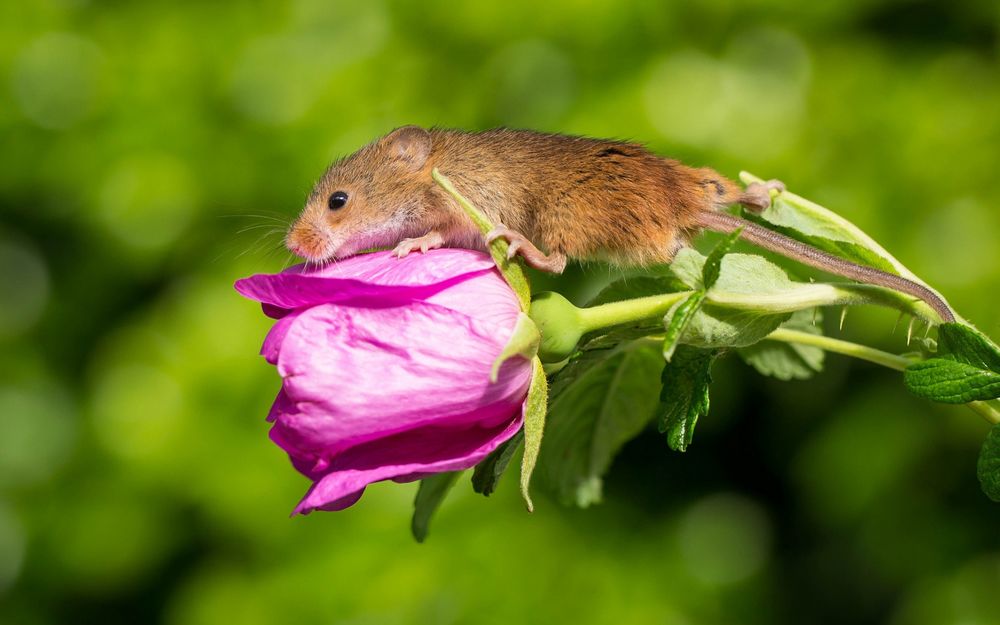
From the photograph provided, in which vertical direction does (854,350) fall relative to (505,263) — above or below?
below

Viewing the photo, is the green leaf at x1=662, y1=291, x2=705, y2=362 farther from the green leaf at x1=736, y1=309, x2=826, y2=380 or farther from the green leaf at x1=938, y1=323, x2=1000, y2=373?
the green leaf at x1=736, y1=309, x2=826, y2=380

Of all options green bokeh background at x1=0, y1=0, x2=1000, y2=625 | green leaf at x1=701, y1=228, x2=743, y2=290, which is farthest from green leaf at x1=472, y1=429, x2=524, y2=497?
green bokeh background at x1=0, y1=0, x2=1000, y2=625

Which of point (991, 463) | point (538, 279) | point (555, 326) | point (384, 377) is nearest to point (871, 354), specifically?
point (991, 463)

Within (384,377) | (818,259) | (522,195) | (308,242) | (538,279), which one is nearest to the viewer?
(384,377)

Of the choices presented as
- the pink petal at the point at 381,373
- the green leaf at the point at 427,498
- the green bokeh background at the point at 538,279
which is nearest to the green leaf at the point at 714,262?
the pink petal at the point at 381,373

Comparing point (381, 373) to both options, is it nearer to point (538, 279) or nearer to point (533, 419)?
point (533, 419)

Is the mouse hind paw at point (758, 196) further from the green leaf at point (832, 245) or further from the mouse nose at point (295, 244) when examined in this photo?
the mouse nose at point (295, 244)
